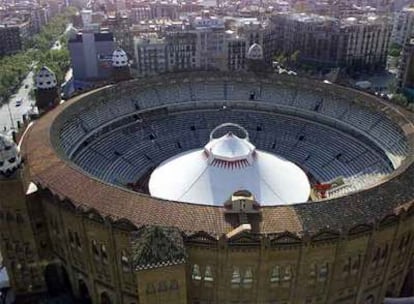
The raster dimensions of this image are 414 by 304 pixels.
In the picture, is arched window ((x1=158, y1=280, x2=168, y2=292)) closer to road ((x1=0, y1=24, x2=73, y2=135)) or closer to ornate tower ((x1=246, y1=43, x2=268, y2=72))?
ornate tower ((x1=246, y1=43, x2=268, y2=72))

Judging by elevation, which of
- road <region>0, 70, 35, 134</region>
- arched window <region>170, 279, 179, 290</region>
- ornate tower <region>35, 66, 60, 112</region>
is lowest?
road <region>0, 70, 35, 134</region>

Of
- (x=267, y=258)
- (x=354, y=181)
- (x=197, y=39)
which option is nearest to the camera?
(x=267, y=258)

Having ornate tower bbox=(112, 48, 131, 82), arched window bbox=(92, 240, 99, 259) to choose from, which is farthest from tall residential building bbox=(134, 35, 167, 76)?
arched window bbox=(92, 240, 99, 259)

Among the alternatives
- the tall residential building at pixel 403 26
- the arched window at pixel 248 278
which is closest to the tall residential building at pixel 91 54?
the arched window at pixel 248 278

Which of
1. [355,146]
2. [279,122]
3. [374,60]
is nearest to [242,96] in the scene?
[279,122]

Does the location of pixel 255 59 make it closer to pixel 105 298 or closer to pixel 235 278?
pixel 235 278

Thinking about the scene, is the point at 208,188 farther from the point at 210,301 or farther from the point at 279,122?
the point at 279,122
